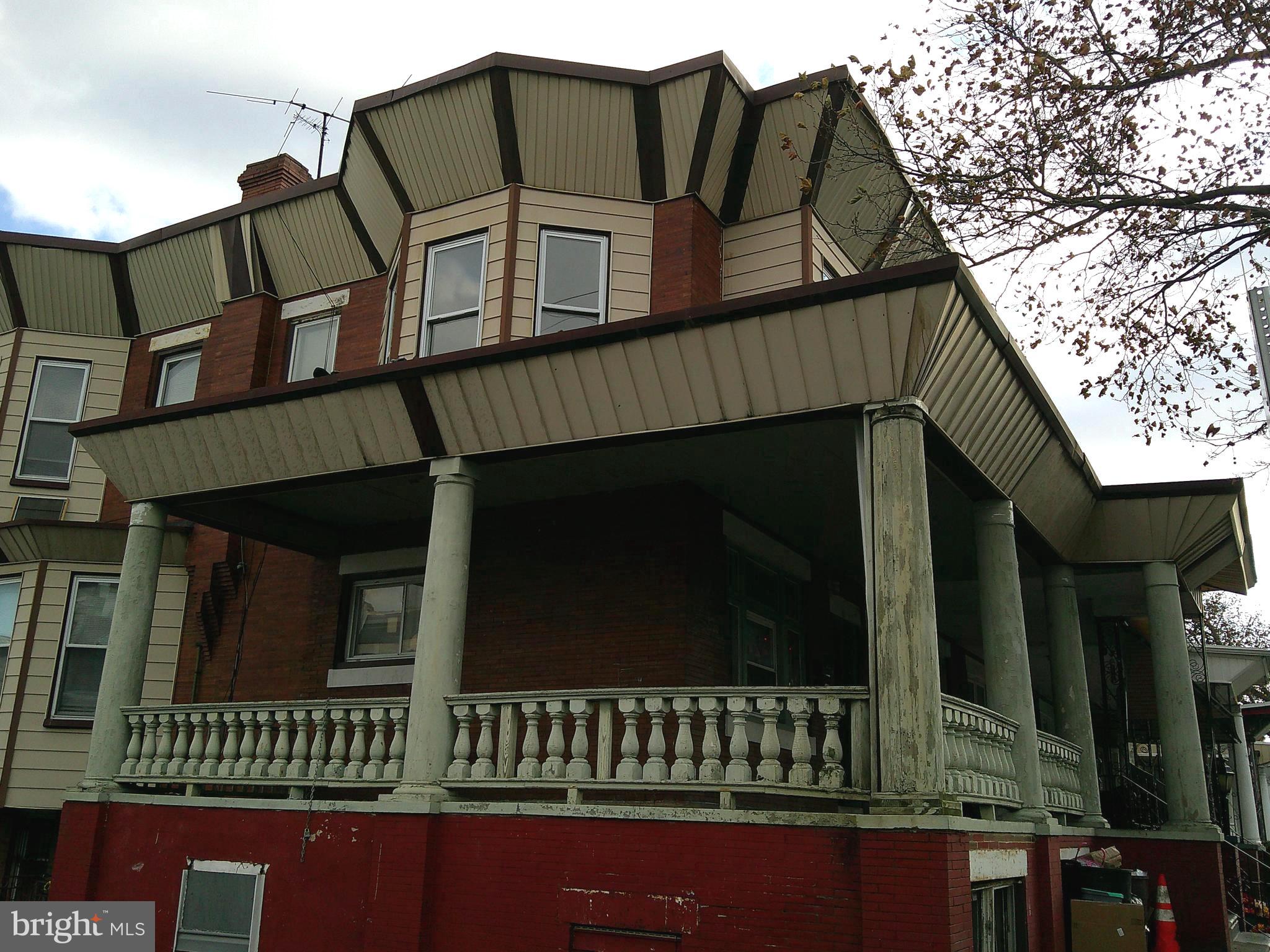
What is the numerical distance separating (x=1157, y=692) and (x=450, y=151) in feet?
34.4

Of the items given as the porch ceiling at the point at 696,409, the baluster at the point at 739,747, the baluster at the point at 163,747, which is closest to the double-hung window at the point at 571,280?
the porch ceiling at the point at 696,409

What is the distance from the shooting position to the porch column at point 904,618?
24.0 feet

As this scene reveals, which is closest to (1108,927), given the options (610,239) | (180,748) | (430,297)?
(610,239)

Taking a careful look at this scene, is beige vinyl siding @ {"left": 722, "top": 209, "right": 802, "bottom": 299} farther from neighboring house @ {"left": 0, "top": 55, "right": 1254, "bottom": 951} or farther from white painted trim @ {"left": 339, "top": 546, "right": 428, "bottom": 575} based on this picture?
white painted trim @ {"left": 339, "top": 546, "right": 428, "bottom": 575}

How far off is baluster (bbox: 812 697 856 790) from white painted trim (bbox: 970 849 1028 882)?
117cm

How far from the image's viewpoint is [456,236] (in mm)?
12891

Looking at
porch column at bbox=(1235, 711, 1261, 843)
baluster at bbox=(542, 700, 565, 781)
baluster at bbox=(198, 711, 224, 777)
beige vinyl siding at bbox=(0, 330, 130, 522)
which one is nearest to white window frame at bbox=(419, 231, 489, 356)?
baluster at bbox=(198, 711, 224, 777)

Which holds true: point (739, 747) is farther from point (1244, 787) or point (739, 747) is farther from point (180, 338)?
point (1244, 787)

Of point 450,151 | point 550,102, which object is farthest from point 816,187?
point 450,151

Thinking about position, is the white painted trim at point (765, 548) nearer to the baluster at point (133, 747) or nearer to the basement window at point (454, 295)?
the basement window at point (454, 295)

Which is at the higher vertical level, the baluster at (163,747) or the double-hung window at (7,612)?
the double-hung window at (7,612)

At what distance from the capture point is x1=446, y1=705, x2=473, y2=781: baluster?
932 centimetres

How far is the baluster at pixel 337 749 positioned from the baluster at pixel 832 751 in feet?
15.4

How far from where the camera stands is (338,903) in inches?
367
